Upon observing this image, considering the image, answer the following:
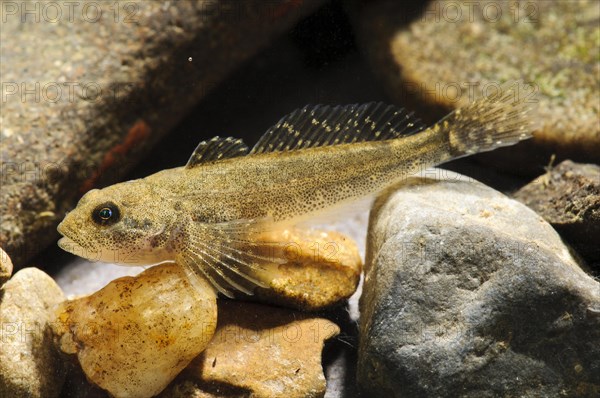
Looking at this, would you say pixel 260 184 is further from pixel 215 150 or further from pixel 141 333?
pixel 141 333

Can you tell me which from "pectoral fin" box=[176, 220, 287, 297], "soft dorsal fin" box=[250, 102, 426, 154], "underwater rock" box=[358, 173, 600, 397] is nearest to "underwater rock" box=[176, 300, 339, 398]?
"pectoral fin" box=[176, 220, 287, 297]

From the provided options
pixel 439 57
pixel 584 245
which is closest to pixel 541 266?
pixel 584 245

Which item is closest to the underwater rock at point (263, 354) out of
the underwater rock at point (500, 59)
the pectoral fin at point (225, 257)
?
the pectoral fin at point (225, 257)

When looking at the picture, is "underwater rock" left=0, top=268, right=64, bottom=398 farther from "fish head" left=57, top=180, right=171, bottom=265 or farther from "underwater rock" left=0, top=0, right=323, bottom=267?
"underwater rock" left=0, top=0, right=323, bottom=267

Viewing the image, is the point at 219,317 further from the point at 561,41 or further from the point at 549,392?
the point at 561,41

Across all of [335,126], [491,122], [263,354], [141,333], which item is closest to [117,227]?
[141,333]

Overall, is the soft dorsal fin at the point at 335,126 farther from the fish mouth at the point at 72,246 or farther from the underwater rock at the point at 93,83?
the underwater rock at the point at 93,83

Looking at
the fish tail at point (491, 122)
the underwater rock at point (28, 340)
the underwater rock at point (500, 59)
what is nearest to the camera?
the underwater rock at point (28, 340)
